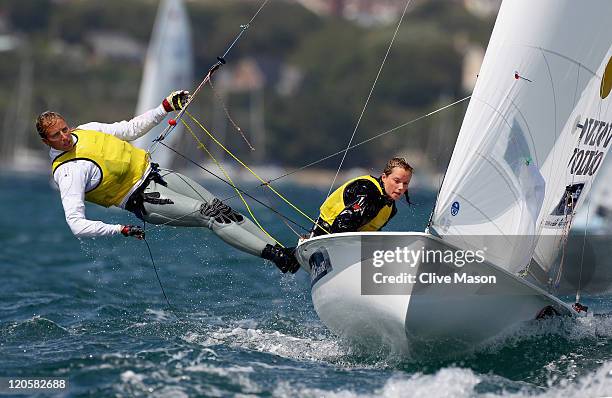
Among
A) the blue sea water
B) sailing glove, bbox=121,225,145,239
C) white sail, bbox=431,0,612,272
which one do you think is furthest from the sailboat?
sailing glove, bbox=121,225,145,239

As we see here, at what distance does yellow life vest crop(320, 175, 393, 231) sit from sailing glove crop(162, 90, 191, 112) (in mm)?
1034

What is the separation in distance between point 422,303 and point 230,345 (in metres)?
1.20

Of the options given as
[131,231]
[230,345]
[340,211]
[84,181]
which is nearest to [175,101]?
[84,181]

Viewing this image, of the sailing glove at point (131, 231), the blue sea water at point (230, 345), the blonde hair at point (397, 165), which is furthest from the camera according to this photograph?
the blonde hair at point (397, 165)

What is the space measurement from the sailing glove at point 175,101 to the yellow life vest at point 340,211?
1.03 metres

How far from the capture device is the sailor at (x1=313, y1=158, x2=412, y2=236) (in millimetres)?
5785

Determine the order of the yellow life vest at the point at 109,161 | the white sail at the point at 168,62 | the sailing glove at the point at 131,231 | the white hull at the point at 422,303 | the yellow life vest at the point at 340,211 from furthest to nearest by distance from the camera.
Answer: the white sail at the point at 168,62
the yellow life vest at the point at 109,161
the yellow life vest at the point at 340,211
the sailing glove at the point at 131,231
the white hull at the point at 422,303

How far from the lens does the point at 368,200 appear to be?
5.85m

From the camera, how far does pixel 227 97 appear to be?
6500 centimetres

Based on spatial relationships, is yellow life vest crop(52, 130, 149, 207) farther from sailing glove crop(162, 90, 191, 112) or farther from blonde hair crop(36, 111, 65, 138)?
sailing glove crop(162, 90, 191, 112)

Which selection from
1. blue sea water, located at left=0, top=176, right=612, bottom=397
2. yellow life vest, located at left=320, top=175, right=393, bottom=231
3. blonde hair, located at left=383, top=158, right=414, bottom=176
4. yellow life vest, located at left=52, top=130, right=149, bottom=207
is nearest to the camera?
blue sea water, located at left=0, top=176, right=612, bottom=397

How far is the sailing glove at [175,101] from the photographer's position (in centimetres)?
634

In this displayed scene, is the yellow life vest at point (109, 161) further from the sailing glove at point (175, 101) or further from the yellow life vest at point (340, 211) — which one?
the yellow life vest at point (340, 211)

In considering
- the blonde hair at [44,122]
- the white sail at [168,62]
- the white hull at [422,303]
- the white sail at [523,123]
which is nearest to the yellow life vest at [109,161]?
the blonde hair at [44,122]
